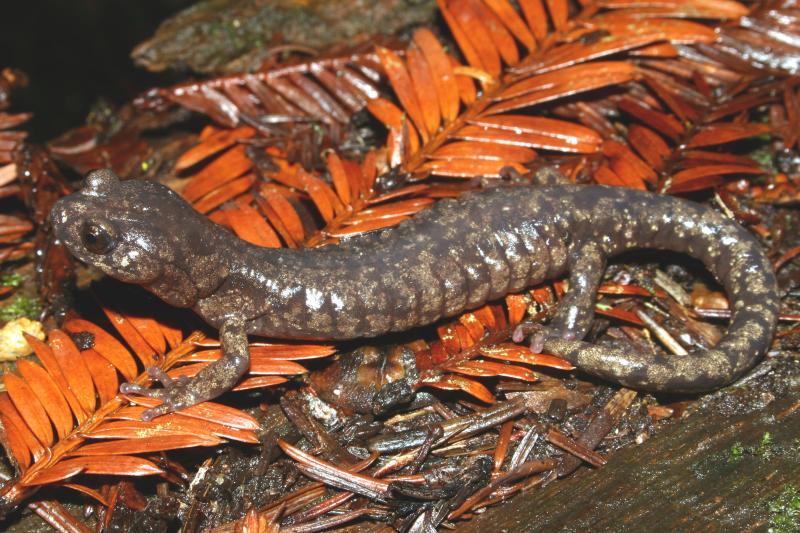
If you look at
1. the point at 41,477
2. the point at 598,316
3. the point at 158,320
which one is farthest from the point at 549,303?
the point at 41,477

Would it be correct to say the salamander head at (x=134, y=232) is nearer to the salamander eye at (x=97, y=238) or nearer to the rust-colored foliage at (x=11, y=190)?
the salamander eye at (x=97, y=238)

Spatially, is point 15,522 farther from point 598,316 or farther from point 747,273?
point 747,273

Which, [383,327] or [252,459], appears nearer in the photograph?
[252,459]

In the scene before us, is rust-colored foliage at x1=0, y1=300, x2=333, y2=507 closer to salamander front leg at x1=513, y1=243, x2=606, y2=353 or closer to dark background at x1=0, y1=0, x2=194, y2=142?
salamander front leg at x1=513, y1=243, x2=606, y2=353

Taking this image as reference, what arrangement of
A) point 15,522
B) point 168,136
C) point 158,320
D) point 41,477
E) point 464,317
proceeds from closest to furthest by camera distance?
point 41,477, point 15,522, point 158,320, point 464,317, point 168,136

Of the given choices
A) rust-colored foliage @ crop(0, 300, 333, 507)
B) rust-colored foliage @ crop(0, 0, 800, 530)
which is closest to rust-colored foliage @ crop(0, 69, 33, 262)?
rust-colored foliage @ crop(0, 0, 800, 530)

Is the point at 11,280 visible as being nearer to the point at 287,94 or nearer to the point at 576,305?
the point at 287,94

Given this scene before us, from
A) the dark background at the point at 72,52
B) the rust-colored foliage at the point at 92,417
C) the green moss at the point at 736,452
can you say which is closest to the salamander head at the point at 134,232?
the rust-colored foliage at the point at 92,417
